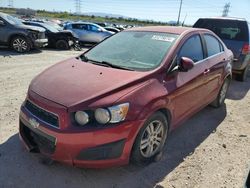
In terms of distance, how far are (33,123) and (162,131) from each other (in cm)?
155

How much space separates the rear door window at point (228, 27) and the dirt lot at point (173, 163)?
344 cm

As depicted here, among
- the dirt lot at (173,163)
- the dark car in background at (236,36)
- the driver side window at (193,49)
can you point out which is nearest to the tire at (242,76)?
the dark car in background at (236,36)

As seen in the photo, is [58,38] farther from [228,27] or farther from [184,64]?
[184,64]

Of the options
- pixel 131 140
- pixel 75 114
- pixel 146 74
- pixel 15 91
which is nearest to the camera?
pixel 75 114

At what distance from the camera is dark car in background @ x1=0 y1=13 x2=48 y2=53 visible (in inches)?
428

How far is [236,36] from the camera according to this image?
7.71m

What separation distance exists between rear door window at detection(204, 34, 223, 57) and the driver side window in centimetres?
34

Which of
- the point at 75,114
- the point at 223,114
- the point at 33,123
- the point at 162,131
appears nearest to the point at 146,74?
the point at 162,131

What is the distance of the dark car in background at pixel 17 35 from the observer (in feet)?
35.6

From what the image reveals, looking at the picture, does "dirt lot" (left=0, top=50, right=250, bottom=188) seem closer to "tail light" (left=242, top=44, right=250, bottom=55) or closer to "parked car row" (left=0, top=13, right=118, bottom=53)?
"tail light" (left=242, top=44, right=250, bottom=55)

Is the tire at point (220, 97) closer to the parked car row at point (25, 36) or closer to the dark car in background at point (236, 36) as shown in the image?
the dark car in background at point (236, 36)

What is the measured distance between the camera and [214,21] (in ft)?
27.0

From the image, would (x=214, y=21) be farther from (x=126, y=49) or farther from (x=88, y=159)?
(x=88, y=159)

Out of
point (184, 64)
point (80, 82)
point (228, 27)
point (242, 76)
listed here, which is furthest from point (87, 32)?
point (80, 82)
